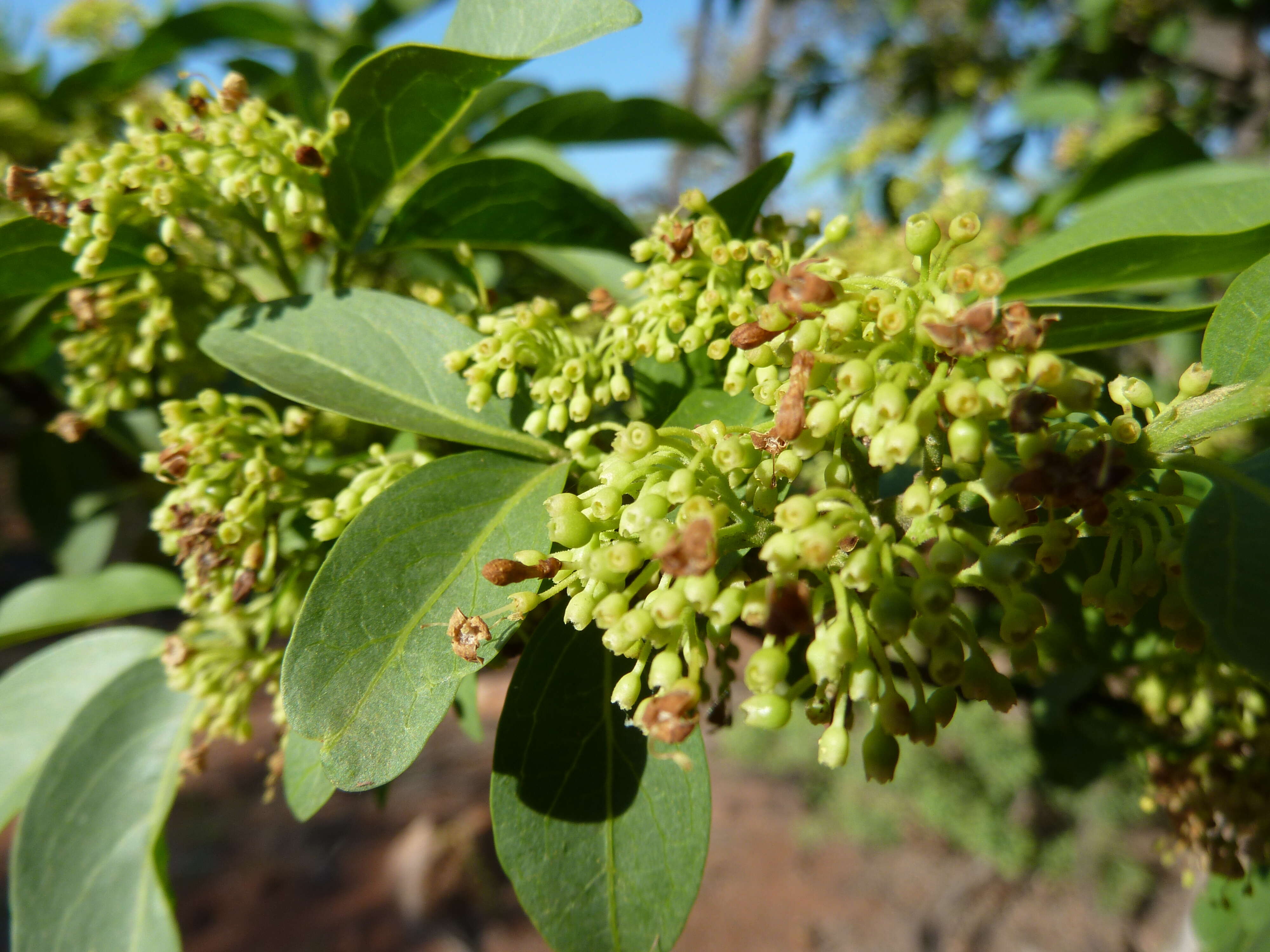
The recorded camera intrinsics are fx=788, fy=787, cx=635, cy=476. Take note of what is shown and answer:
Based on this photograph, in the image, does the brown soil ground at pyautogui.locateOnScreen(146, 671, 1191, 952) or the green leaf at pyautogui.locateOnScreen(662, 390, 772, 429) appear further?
the brown soil ground at pyautogui.locateOnScreen(146, 671, 1191, 952)

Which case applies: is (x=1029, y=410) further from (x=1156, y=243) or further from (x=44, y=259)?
(x=44, y=259)

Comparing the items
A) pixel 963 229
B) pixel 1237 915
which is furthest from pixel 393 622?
pixel 1237 915

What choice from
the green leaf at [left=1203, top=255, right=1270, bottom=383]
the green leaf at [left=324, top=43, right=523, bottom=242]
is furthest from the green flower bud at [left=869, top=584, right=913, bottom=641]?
the green leaf at [left=324, top=43, right=523, bottom=242]

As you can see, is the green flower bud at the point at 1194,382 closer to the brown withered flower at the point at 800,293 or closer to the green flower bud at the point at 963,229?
the green flower bud at the point at 963,229

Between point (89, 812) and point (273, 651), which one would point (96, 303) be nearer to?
point (273, 651)

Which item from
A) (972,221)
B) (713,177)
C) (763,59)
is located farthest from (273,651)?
(713,177)

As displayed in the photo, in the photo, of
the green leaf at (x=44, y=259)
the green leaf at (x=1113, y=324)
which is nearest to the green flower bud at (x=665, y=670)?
the green leaf at (x=1113, y=324)

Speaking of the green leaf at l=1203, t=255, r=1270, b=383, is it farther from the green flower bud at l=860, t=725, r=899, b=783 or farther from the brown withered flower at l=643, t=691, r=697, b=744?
the brown withered flower at l=643, t=691, r=697, b=744
